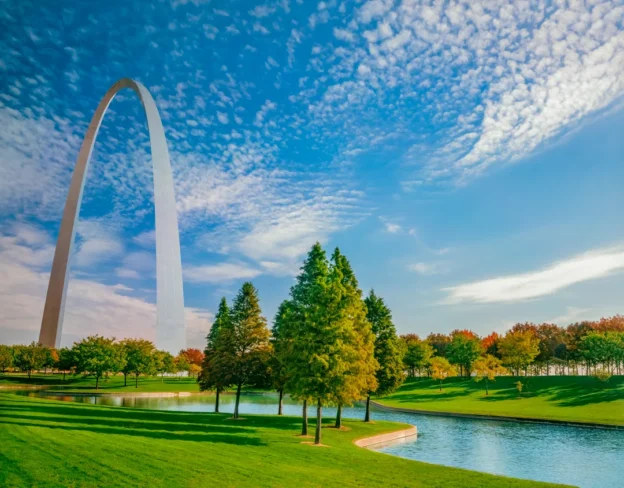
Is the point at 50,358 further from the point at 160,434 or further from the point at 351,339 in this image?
the point at 351,339

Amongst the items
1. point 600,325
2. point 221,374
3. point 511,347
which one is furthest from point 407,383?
point 221,374

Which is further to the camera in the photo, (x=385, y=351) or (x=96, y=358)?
(x=96, y=358)

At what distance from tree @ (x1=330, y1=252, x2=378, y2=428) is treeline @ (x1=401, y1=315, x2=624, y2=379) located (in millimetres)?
49564

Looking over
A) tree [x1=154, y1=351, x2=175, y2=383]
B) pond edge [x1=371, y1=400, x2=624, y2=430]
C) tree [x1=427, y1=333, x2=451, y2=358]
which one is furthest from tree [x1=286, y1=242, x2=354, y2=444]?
tree [x1=427, y1=333, x2=451, y2=358]

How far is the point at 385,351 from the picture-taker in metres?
41.6

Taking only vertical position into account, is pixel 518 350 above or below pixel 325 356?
above

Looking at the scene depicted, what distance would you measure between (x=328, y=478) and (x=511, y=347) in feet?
224

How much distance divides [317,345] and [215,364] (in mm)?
15281

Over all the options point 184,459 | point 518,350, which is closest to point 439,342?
point 518,350

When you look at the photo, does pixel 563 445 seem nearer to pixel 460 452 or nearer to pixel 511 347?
pixel 460 452

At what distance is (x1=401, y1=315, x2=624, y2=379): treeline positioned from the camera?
78.4 metres

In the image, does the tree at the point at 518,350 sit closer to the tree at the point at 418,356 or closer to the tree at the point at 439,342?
the tree at the point at 418,356

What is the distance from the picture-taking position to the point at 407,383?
93.8 m

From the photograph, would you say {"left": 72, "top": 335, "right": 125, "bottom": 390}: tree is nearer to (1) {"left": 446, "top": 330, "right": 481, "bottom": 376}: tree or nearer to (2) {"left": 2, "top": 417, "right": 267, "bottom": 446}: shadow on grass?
(2) {"left": 2, "top": 417, "right": 267, "bottom": 446}: shadow on grass
